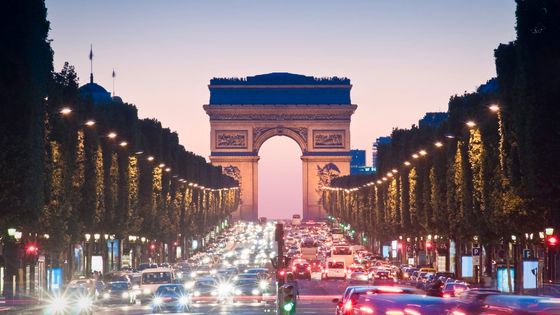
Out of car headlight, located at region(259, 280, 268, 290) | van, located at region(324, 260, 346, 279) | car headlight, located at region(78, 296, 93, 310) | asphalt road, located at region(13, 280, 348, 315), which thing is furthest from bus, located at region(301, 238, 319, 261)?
car headlight, located at region(78, 296, 93, 310)

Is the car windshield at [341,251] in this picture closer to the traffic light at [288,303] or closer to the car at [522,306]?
the traffic light at [288,303]

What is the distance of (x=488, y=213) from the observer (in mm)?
82500

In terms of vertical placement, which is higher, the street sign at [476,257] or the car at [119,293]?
the street sign at [476,257]

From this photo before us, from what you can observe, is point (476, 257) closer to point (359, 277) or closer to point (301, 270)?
point (359, 277)

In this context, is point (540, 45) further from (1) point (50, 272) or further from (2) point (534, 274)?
(1) point (50, 272)

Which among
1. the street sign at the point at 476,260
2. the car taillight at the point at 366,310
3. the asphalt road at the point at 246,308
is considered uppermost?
the street sign at the point at 476,260

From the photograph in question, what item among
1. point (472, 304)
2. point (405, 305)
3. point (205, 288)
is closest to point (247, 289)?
point (205, 288)

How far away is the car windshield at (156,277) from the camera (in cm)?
7544

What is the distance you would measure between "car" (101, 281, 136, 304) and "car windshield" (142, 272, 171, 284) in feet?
3.32

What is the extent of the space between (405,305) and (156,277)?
5154cm

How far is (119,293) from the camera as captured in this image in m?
73.9

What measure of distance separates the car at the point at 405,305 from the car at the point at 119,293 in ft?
149

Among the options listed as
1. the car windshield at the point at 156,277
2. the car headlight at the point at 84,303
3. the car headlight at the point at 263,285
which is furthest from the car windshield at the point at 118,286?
Result: the car headlight at the point at 84,303

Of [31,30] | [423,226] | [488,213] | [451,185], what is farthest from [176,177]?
[31,30]
